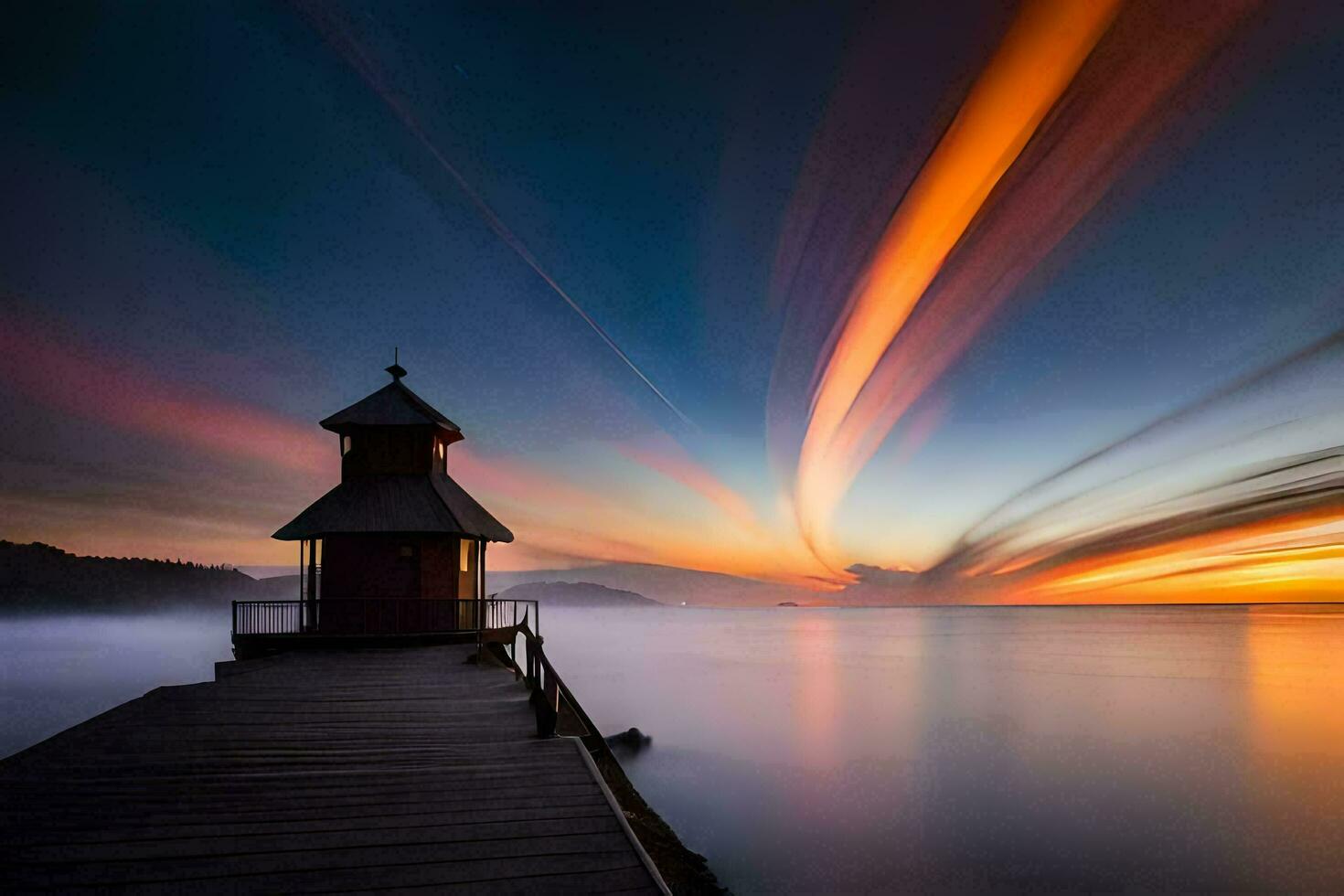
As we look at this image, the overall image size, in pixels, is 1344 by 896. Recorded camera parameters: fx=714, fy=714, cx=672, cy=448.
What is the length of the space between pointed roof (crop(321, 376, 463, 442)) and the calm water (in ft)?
44.0

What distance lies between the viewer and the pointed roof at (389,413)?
22.3 m

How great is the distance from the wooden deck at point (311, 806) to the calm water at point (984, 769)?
9.67 metres

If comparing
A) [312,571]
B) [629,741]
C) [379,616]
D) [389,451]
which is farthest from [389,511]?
[629,741]

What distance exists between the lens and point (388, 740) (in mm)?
8805

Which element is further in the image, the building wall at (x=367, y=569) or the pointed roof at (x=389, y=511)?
the building wall at (x=367, y=569)

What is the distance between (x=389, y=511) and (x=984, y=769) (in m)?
21.5

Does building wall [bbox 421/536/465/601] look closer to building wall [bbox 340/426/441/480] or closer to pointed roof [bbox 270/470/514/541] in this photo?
pointed roof [bbox 270/470/514/541]

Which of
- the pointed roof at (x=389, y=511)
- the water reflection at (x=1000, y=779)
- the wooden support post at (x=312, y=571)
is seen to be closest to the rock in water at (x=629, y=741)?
the water reflection at (x=1000, y=779)

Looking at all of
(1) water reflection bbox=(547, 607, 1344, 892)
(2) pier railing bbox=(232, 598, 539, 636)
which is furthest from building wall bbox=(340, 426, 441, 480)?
(1) water reflection bbox=(547, 607, 1344, 892)

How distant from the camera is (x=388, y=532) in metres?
20.6

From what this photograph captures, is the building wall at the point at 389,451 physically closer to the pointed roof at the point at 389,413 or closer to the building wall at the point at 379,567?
the pointed roof at the point at 389,413

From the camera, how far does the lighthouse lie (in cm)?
2064

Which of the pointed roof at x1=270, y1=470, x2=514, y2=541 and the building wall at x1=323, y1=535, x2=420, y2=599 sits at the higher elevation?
the pointed roof at x1=270, y1=470, x2=514, y2=541

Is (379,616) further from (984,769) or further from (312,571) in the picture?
(984,769)
